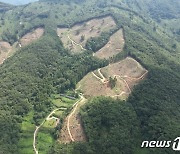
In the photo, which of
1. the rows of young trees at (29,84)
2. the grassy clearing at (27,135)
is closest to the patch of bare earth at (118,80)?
the rows of young trees at (29,84)

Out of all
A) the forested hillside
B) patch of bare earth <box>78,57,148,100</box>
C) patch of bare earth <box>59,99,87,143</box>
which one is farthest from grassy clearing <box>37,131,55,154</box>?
patch of bare earth <box>78,57,148,100</box>

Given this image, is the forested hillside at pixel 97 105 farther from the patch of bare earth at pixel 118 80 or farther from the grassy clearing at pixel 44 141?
the patch of bare earth at pixel 118 80

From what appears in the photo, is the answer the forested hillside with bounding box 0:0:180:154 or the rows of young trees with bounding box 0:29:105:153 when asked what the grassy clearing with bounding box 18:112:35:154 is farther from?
the rows of young trees with bounding box 0:29:105:153

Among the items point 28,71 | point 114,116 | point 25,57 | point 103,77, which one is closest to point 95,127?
point 114,116

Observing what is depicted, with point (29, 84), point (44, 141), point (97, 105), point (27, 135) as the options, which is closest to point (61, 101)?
point (29, 84)

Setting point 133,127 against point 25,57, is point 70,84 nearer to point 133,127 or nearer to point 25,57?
point 25,57

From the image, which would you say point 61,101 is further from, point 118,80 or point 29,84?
point 118,80
